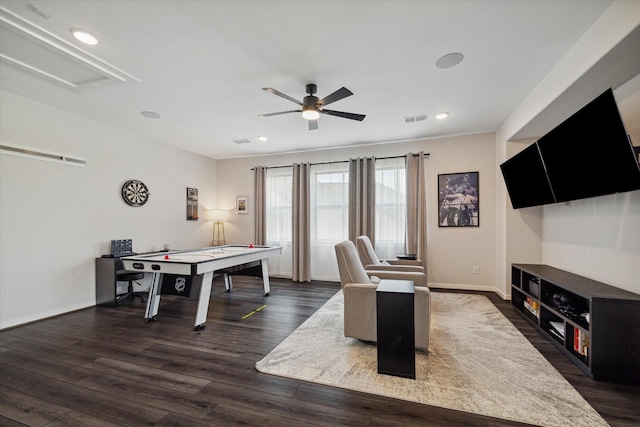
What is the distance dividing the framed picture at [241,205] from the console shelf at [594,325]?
5402mm

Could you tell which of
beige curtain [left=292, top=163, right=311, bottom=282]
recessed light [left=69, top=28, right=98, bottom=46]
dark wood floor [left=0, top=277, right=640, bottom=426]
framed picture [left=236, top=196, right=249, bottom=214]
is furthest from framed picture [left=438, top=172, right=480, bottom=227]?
recessed light [left=69, top=28, right=98, bottom=46]

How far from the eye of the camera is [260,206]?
6.14 m

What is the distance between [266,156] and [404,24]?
456 centimetres

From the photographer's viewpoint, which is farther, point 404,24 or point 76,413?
point 404,24

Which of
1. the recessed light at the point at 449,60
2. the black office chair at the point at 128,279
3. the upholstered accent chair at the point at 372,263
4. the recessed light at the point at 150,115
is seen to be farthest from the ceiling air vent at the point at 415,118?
the black office chair at the point at 128,279

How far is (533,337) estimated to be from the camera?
9.42ft

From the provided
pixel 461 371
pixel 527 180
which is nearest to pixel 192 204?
pixel 461 371

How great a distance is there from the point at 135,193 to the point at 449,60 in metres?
4.96

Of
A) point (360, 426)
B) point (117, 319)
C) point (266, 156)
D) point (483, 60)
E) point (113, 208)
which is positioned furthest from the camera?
point (266, 156)

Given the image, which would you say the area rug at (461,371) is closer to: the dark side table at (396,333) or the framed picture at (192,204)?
the dark side table at (396,333)

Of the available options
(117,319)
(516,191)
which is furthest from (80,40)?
(516,191)

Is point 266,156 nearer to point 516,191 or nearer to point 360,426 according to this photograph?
point 516,191

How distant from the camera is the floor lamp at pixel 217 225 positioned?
20.3ft

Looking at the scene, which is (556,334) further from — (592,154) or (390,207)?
(390,207)
